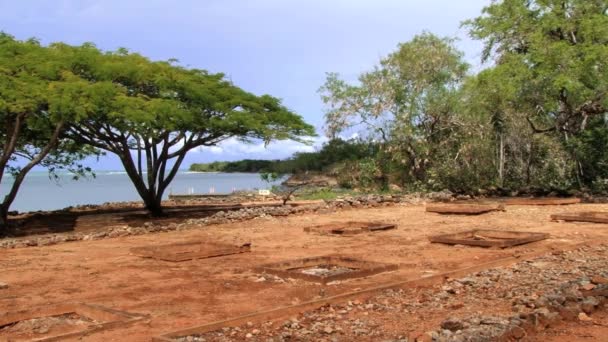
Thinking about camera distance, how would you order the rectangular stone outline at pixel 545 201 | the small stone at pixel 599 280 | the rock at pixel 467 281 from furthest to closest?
1. the rectangular stone outline at pixel 545 201
2. the rock at pixel 467 281
3. the small stone at pixel 599 280

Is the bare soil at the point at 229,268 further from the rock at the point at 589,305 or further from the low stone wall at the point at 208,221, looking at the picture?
the low stone wall at the point at 208,221

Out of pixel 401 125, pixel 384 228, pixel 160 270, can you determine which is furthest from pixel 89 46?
pixel 401 125

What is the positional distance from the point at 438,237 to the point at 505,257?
2.07 m

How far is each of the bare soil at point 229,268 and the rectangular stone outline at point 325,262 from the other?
13 cm

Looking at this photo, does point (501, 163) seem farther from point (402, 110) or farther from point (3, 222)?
point (3, 222)

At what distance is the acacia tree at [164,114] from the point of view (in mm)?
16734

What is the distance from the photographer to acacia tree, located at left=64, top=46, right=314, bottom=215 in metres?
16.7

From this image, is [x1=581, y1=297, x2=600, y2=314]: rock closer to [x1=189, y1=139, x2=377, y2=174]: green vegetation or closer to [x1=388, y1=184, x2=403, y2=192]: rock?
[x1=388, y1=184, x2=403, y2=192]: rock

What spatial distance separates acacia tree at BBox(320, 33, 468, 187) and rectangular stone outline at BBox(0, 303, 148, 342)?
21.6m

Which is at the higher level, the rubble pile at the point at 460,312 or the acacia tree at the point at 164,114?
the acacia tree at the point at 164,114

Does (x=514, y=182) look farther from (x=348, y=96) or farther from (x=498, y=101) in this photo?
(x=348, y=96)

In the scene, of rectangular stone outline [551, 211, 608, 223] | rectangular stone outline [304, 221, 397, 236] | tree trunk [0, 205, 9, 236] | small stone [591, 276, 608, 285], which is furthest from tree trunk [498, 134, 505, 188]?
small stone [591, 276, 608, 285]

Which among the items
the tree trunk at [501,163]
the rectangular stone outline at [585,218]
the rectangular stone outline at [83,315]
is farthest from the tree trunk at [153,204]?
the rectangular stone outline at [83,315]

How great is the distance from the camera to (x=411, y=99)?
2833 cm
